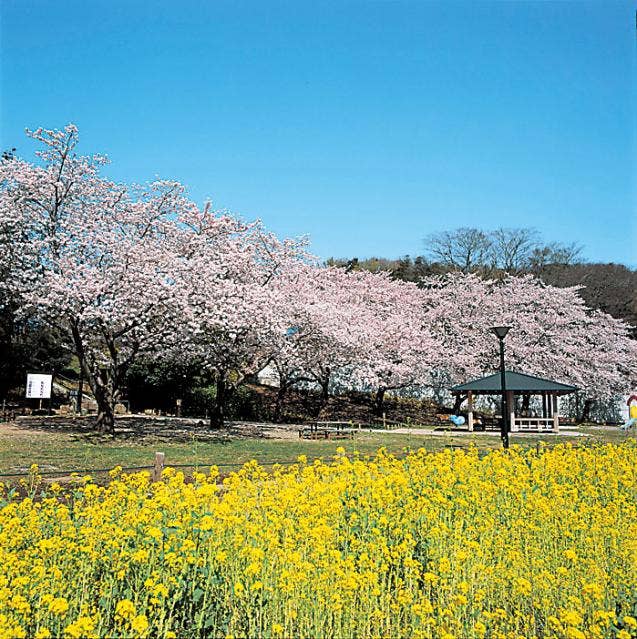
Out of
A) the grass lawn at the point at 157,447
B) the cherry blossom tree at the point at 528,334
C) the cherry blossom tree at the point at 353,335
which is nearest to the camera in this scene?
the grass lawn at the point at 157,447

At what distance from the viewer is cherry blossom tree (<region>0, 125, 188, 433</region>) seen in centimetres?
1655

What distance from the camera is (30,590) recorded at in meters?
3.93

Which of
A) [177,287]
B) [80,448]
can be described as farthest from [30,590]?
[177,287]

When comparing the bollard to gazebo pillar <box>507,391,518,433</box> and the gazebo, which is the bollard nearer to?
the gazebo

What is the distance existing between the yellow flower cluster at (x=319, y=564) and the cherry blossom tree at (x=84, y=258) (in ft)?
37.1

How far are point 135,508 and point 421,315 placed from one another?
27.5m

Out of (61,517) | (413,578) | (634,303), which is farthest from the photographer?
(634,303)

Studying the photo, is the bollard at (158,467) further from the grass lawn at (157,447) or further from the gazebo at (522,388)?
the gazebo at (522,388)

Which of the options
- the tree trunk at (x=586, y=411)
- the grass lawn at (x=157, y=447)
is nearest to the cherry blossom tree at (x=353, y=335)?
the grass lawn at (x=157, y=447)

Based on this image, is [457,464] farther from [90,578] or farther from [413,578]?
[90,578]

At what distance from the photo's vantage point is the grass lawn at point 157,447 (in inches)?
490

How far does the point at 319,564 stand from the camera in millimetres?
4109

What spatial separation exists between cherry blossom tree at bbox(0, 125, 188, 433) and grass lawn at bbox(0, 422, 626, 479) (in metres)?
1.58

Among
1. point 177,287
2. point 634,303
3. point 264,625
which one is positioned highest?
point 634,303
